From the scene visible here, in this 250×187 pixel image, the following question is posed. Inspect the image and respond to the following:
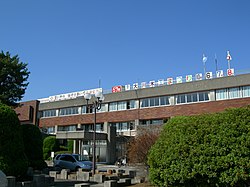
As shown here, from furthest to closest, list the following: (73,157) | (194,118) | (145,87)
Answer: (145,87)
(73,157)
(194,118)

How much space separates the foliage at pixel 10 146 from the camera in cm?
1502

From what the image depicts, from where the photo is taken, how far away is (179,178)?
11.2 metres

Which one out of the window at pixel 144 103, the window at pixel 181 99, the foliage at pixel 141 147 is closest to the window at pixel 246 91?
the window at pixel 181 99

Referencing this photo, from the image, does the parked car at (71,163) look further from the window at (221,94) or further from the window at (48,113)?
the window at (48,113)

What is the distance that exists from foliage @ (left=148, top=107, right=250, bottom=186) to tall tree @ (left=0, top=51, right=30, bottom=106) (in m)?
21.2

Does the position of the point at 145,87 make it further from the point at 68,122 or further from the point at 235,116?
the point at 235,116

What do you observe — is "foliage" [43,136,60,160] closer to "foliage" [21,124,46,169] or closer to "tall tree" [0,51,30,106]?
"tall tree" [0,51,30,106]

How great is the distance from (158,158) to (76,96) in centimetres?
4936

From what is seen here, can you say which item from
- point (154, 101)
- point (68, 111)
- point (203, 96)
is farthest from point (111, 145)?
point (68, 111)

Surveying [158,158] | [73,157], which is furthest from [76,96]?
[158,158]

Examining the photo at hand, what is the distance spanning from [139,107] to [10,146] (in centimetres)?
3677

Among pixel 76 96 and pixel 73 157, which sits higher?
pixel 76 96

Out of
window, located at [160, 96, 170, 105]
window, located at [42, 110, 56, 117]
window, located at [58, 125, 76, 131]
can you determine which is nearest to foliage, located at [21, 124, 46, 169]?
window, located at [160, 96, 170, 105]

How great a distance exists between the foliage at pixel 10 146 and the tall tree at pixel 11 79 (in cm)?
1427
